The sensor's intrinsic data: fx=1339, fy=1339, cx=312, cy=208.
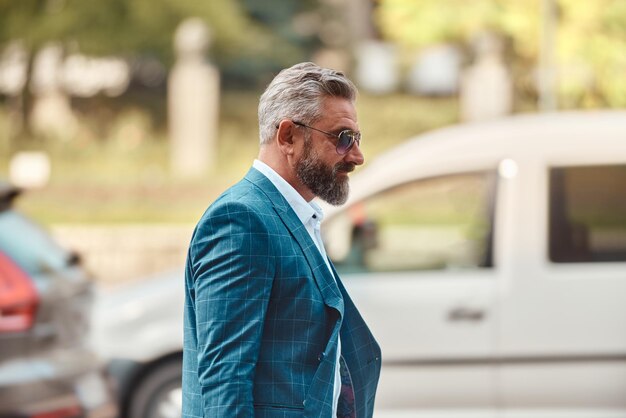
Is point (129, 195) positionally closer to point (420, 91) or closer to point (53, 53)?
point (53, 53)

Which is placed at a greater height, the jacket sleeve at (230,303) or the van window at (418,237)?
the van window at (418,237)

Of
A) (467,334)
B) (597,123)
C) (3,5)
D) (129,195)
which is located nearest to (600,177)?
(597,123)

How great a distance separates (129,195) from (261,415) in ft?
76.7

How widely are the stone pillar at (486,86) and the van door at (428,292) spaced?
20.4m

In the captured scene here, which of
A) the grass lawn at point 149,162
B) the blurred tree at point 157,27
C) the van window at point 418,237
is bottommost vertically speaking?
the van window at point 418,237

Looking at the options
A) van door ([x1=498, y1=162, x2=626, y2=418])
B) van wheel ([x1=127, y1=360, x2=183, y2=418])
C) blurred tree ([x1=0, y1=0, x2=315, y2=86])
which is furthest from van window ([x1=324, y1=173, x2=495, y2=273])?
blurred tree ([x1=0, y1=0, x2=315, y2=86])

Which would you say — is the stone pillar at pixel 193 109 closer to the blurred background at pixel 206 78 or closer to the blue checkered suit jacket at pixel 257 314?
the blurred background at pixel 206 78

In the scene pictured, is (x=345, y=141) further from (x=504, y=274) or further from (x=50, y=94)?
(x=50, y=94)

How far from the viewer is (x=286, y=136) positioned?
2.93 metres

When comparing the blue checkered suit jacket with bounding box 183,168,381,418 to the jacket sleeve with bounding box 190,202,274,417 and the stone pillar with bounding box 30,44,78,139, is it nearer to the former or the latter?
the jacket sleeve with bounding box 190,202,274,417

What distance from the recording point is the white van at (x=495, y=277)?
6.71m

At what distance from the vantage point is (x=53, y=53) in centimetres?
3061

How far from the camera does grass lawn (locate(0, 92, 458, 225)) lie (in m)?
25.0

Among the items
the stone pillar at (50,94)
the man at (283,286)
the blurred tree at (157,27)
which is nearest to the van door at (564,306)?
the man at (283,286)
